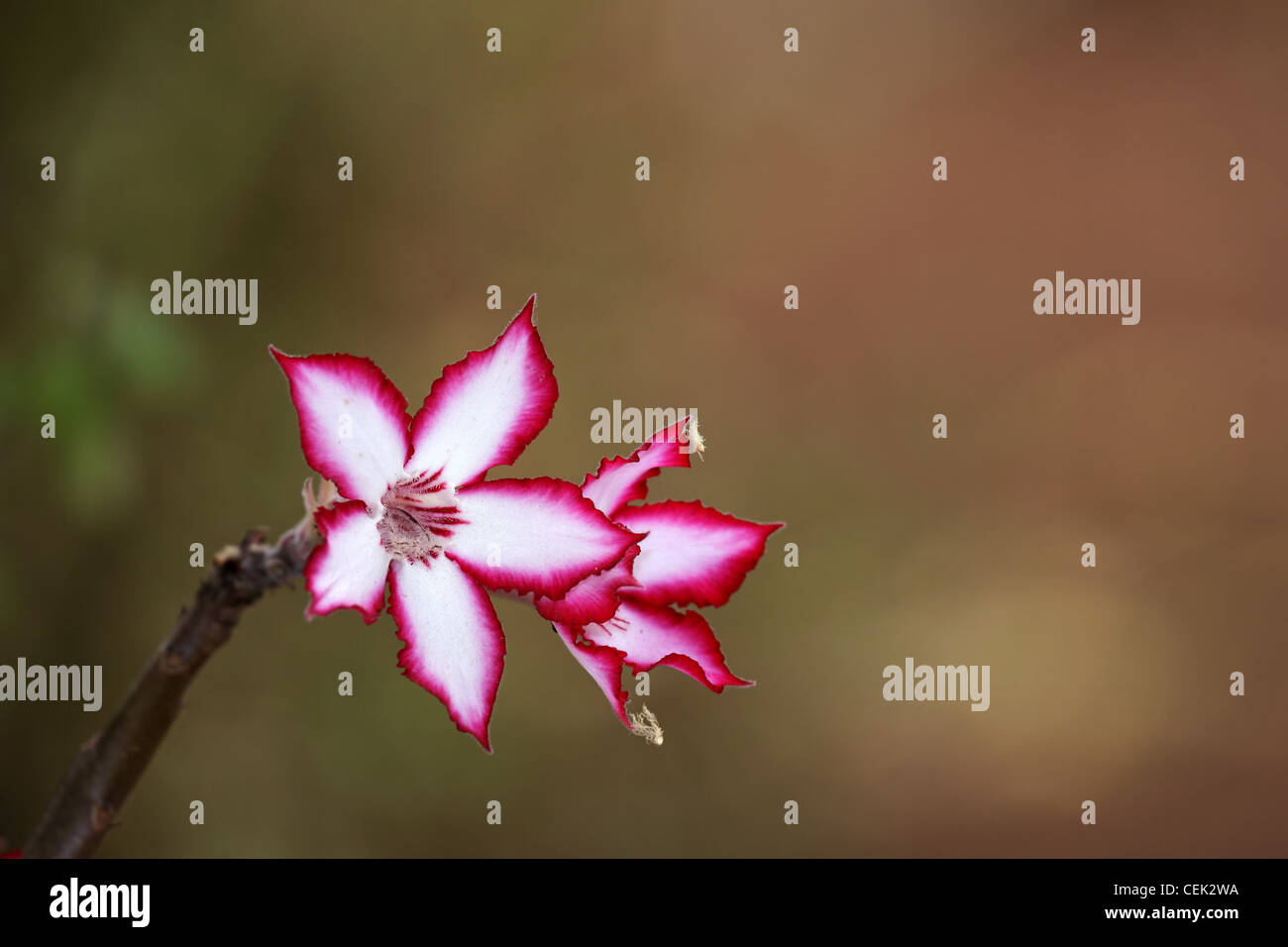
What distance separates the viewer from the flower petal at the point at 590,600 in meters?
0.36

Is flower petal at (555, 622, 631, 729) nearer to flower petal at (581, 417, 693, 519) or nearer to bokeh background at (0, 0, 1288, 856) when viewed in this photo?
flower petal at (581, 417, 693, 519)

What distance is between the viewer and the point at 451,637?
36 centimetres

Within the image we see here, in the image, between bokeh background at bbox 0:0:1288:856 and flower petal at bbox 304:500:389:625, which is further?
bokeh background at bbox 0:0:1288:856

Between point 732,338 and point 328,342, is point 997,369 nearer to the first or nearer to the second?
point 732,338

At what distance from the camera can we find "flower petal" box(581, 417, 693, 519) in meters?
0.38

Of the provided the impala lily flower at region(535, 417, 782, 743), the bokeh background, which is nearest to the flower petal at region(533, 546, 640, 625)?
the impala lily flower at region(535, 417, 782, 743)

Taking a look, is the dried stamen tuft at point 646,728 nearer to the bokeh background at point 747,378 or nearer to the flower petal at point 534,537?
the flower petal at point 534,537

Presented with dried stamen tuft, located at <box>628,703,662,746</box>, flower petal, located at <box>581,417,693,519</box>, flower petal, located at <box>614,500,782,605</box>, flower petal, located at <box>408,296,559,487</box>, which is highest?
flower petal, located at <box>408,296,559,487</box>

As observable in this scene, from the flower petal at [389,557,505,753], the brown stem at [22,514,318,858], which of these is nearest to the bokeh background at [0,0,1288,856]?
the brown stem at [22,514,318,858]

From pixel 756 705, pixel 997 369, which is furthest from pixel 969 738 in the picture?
pixel 997 369

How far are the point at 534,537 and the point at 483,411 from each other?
5cm

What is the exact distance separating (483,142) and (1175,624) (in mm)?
1514

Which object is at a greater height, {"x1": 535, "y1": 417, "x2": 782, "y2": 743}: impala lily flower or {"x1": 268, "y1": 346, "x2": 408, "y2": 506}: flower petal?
{"x1": 268, "y1": 346, "x2": 408, "y2": 506}: flower petal

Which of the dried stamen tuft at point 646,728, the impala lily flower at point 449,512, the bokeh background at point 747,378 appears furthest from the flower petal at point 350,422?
the bokeh background at point 747,378
